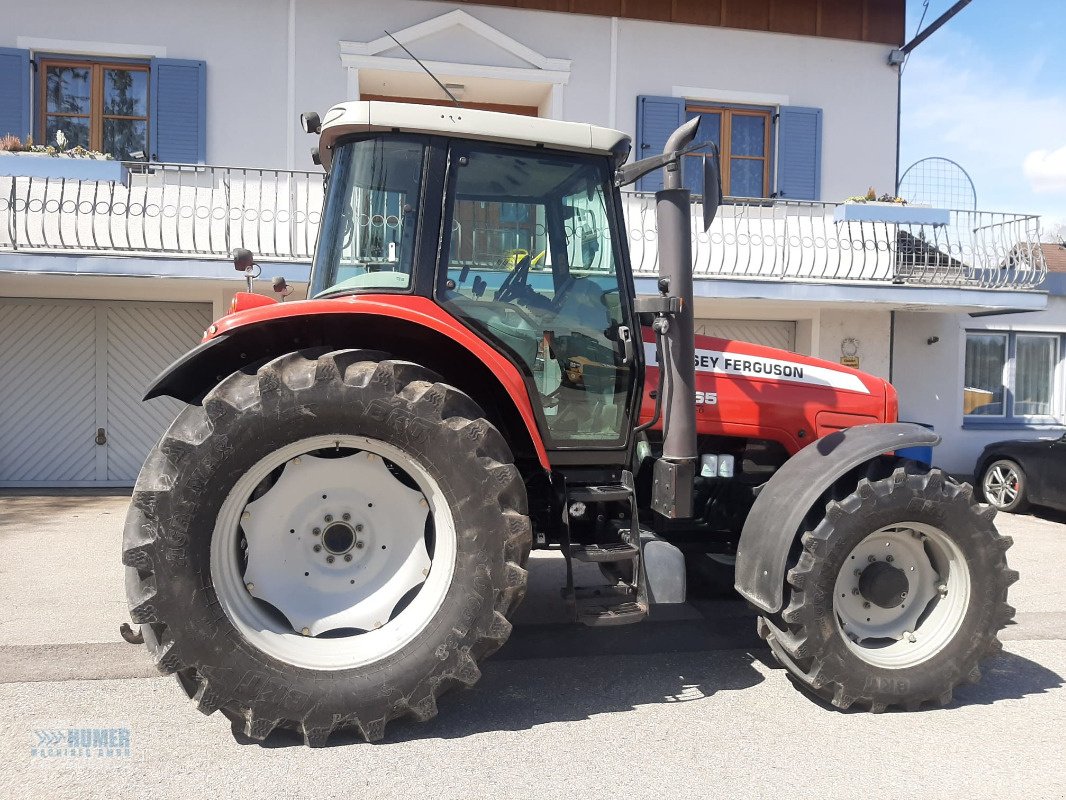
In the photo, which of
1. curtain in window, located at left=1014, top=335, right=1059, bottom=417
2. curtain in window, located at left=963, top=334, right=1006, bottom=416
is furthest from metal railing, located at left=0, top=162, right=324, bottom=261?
curtain in window, located at left=1014, top=335, right=1059, bottom=417

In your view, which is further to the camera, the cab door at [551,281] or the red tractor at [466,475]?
the cab door at [551,281]

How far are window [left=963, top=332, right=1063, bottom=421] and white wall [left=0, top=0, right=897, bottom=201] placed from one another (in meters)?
2.90

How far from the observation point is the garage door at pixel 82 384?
9.59 meters

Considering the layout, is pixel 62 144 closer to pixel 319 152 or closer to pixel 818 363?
pixel 319 152

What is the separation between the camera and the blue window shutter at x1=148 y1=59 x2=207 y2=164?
368 inches

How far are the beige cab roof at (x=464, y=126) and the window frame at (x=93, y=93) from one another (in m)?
7.72

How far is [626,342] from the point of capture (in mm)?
3381

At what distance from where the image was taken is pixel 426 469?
2.91 metres

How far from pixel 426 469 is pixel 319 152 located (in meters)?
1.60

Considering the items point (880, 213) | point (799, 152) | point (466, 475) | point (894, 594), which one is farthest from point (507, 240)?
point (799, 152)

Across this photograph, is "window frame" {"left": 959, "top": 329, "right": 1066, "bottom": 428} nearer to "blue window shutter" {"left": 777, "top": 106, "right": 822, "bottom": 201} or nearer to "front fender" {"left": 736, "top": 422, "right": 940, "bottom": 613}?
"blue window shutter" {"left": 777, "top": 106, "right": 822, "bottom": 201}

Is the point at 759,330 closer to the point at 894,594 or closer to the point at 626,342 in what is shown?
the point at 894,594

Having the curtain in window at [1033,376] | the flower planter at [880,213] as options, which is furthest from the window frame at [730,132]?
the curtain in window at [1033,376]

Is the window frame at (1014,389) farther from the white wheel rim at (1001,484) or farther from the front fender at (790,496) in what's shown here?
the front fender at (790,496)
